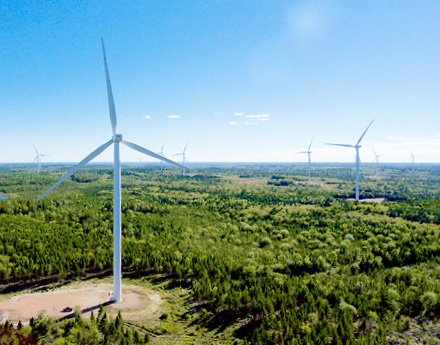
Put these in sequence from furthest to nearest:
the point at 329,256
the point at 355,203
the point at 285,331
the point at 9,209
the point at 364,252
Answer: the point at 355,203 → the point at 9,209 → the point at 364,252 → the point at 329,256 → the point at 285,331

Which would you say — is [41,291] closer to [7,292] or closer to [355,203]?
[7,292]

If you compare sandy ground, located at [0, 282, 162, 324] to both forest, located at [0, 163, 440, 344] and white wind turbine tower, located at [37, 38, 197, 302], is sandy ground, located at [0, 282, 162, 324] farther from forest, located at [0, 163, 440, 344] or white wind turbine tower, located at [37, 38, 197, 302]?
forest, located at [0, 163, 440, 344]

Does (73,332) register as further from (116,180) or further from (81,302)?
(116,180)

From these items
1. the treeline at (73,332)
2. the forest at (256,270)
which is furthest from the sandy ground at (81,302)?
the treeline at (73,332)

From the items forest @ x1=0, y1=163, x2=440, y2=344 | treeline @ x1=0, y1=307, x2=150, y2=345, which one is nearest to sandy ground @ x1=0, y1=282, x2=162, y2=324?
forest @ x1=0, y1=163, x2=440, y2=344

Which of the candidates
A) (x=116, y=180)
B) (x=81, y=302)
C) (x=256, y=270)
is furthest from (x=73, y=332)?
(x=256, y=270)

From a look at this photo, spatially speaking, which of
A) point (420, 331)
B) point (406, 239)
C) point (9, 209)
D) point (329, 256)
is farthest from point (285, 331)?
point (9, 209)

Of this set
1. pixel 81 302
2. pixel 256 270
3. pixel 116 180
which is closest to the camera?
pixel 116 180

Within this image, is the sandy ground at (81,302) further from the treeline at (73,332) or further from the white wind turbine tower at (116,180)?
the treeline at (73,332)
